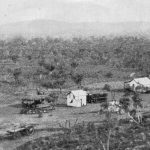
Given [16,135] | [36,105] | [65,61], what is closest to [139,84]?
[36,105]

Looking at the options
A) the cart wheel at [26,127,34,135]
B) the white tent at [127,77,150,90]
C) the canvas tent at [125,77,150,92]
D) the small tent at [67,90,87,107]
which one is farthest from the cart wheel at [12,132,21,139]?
the white tent at [127,77,150,90]

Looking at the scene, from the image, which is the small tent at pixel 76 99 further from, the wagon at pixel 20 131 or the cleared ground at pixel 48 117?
the wagon at pixel 20 131

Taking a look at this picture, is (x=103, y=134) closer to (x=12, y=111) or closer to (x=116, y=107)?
(x=116, y=107)

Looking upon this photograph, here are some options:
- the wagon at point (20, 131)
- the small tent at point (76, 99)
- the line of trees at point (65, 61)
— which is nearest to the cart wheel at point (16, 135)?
the wagon at point (20, 131)

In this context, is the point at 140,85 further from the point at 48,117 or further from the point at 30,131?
the point at 30,131

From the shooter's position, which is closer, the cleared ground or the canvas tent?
the cleared ground

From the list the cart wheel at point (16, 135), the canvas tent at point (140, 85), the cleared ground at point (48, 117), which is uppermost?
the canvas tent at point (140, 85)

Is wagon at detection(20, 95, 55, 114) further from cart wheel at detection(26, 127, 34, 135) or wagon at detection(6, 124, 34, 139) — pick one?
wagon at detection(6, 124, 34, 139)

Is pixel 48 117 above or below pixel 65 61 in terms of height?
below
